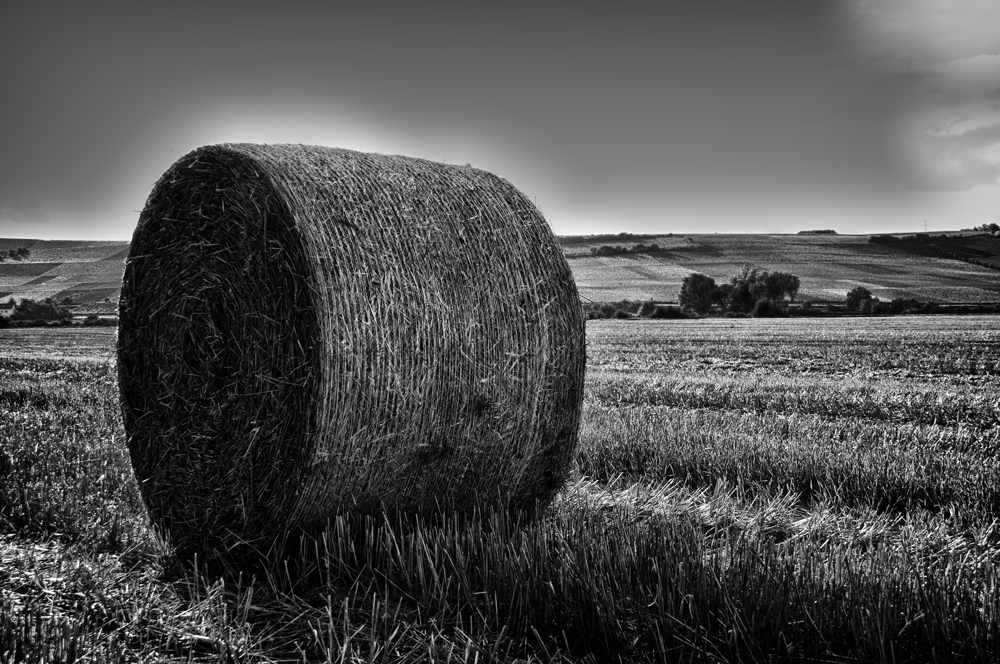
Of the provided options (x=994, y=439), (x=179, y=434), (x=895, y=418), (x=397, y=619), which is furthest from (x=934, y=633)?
(x=895, y=418)

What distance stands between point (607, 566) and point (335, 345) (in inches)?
71.6

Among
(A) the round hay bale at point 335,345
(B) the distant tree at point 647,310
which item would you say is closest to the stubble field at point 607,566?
(A) the round hay bale at point 335,345

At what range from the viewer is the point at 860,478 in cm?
623

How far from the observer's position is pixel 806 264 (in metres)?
73.8

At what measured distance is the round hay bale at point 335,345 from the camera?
4.53 m

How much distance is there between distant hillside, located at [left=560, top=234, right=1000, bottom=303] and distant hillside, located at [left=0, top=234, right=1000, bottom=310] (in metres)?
0.09

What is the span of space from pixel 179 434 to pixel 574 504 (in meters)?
2.72

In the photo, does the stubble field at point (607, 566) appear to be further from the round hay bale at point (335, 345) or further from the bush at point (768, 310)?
the bush at point (768, 310)

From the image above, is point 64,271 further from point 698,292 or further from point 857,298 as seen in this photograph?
point 857,298

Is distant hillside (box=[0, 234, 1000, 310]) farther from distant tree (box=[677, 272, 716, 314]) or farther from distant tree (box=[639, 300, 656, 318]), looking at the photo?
distant tree (box=[639, 300, 656, 318])

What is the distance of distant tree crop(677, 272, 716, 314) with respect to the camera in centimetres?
5478

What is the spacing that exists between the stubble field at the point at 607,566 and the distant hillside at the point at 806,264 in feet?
151

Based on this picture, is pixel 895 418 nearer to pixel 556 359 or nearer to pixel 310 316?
pixel 556 359

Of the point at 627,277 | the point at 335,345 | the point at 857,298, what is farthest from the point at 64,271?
the point at 335,345
